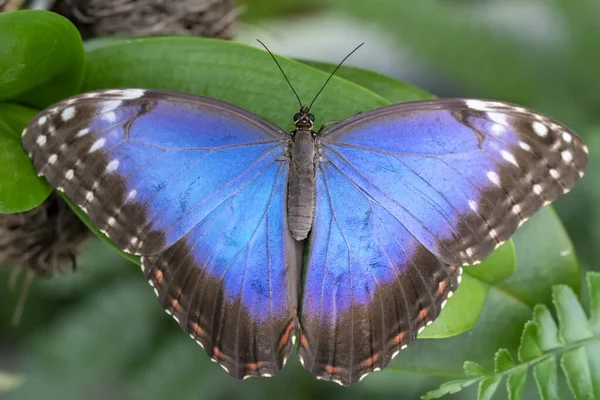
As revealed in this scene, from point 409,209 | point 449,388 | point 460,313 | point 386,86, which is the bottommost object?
point 449,388

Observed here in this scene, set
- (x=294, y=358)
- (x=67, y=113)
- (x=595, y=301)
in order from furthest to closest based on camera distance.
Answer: (x=294, y=358)
(x=595, y=301)
(x=67, y=113)

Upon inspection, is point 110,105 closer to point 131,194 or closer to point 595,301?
point 131,194

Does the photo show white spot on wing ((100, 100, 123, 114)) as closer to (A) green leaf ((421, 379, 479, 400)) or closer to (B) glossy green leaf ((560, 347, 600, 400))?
(A) green leaf ((421, 379, 479, 400))

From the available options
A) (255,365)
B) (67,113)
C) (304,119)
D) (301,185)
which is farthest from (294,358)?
(67,113)

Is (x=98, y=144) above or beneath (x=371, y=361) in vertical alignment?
above

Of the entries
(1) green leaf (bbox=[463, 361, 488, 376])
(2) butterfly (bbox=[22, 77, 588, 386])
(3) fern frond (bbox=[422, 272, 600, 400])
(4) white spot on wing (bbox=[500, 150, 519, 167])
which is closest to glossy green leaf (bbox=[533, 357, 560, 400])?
(3) fern frond (bbox=[422, 272, 600, 400])

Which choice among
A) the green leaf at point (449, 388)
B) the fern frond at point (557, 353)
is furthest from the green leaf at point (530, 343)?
the green leaf at point (449, 388)
